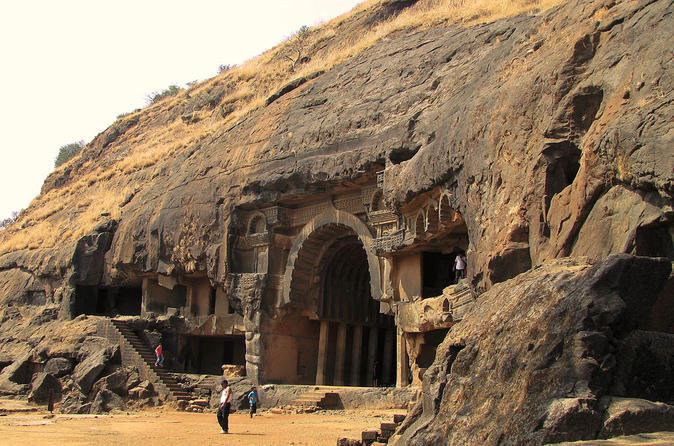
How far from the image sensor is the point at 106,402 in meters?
22.7

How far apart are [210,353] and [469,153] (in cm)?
1769

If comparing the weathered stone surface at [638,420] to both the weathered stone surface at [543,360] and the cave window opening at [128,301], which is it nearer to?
the weathered stone surface at [543,360]

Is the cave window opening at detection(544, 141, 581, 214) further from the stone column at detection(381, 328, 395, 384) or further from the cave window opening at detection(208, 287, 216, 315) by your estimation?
the cave window opening at detection(208, 287, 216, 315)

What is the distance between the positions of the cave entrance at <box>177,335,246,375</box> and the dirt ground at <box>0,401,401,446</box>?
6.28 m

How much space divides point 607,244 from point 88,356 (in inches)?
806

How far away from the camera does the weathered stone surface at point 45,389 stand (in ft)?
80.1

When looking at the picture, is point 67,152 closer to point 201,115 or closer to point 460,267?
point 201,115

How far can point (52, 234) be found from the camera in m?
36.0

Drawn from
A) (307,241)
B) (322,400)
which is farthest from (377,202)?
(322,400)

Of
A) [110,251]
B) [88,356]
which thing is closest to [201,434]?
[88,356]

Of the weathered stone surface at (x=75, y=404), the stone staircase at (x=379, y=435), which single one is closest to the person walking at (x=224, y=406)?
the stone staircase at (x=379, y=435)

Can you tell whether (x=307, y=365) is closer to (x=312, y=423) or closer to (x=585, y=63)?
(x=312, y=423)

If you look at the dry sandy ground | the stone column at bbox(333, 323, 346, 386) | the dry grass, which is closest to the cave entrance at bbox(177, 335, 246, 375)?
the stone column at bbox(333, 323, 346, 386)

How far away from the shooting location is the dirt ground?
1410cm
